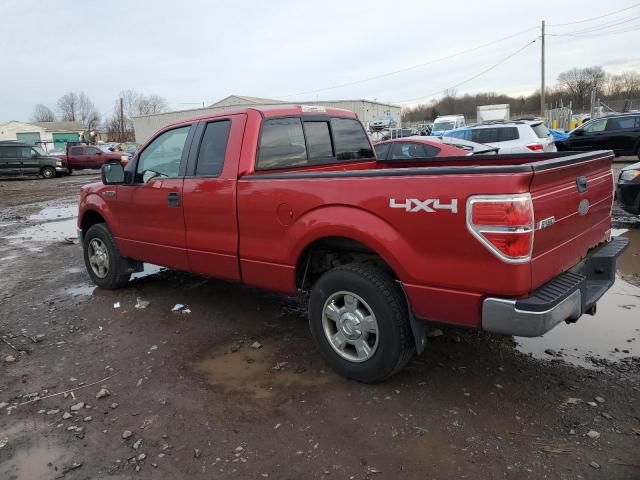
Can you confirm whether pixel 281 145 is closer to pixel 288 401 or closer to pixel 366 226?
pixel 366 226

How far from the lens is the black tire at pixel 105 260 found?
233 inches

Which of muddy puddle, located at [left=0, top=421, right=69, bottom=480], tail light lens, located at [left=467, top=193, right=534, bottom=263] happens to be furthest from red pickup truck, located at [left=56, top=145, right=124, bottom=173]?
tail light lens, located at [left=467, top=193, right=534, bottom=263]

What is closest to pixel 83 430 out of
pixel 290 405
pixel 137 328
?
pixel 290 405

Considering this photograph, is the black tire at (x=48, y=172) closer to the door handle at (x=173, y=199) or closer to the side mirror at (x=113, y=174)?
the side mirror at (x=113, y=174)

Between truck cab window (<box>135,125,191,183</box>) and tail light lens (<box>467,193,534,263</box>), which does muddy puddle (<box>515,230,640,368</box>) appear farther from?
truck cab window (<box>135,125,191,183</box>)

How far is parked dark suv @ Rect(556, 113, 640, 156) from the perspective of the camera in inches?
674

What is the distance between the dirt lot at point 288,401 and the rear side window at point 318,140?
1.61 meters

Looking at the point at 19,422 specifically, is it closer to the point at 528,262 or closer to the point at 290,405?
the point at 290,405

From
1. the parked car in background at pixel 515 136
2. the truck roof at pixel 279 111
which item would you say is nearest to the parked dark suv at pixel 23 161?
the parked car in background at pixel 515 136

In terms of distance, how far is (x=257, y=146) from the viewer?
428 centimetres

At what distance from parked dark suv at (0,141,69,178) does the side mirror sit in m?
24.8

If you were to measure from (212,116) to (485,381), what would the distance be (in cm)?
326

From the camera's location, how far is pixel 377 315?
3371 mm

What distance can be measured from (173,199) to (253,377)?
192 centimetres
